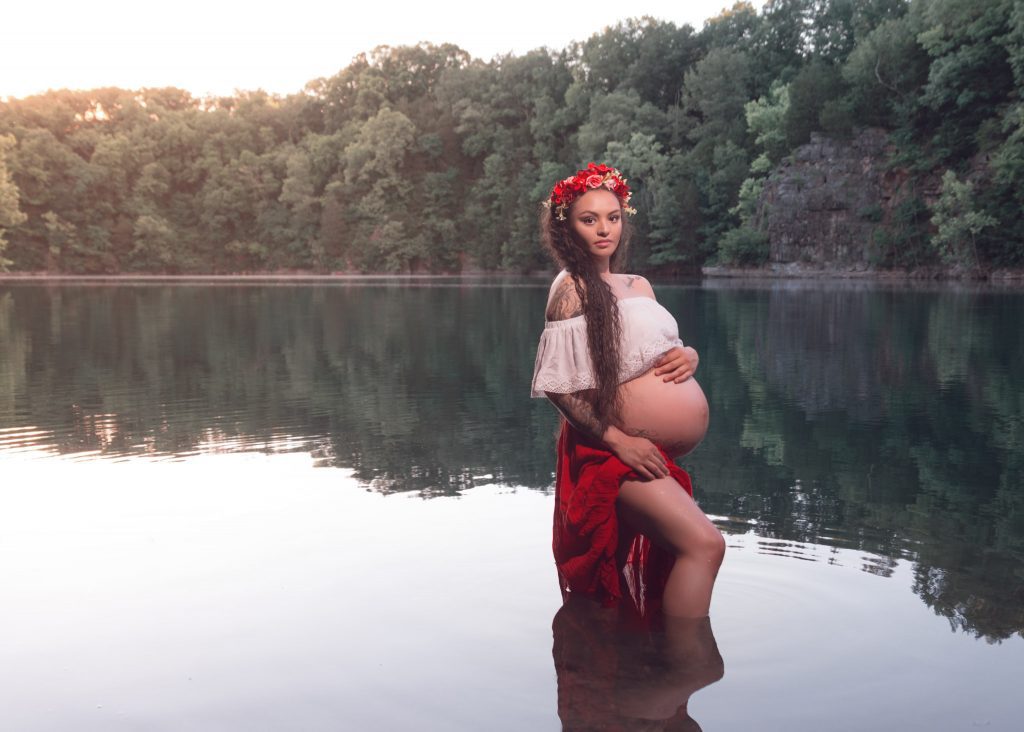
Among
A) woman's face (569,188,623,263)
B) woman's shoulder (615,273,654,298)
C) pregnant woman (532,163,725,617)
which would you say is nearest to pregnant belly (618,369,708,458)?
pregnant woman (532,163,725,617)

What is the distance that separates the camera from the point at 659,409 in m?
4.45

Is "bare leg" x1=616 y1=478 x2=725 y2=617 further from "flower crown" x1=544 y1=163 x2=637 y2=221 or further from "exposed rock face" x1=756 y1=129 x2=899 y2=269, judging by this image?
"exposed rock face" x1=756 y1=129 x2=899 y2=269

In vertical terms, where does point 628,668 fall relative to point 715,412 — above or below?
above

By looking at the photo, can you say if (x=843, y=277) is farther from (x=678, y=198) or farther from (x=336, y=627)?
(x=336, y=627)

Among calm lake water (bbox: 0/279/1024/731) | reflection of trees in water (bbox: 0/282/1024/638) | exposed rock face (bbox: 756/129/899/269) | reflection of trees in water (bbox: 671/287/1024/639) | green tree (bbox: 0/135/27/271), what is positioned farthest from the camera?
green tree (bbox: 0/135/27/271)

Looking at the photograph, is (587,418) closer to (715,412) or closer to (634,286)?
(634,286)

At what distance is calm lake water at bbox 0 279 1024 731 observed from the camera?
3869 mm

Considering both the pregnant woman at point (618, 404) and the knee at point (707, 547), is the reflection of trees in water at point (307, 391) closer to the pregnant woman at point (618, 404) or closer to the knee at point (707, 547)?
the pregnant woman at point (618, 404)

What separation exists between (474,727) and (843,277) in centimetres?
5399

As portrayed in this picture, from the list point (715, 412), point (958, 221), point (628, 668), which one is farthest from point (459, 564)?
point (958, 221)

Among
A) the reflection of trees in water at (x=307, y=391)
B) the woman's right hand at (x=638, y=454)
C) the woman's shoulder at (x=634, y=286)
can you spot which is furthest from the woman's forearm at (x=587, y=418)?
the reflection of trees in water at (x=307, y=391)

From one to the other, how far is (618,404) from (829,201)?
54766mm

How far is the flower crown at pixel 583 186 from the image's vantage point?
4.54 meters

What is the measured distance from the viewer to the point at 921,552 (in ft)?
19.0
